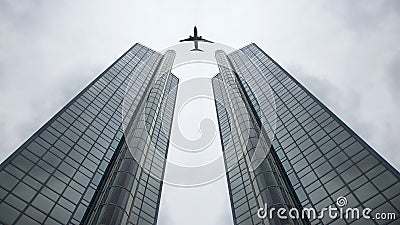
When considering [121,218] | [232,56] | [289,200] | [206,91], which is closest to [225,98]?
[206,91]

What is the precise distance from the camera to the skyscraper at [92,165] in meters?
39.5

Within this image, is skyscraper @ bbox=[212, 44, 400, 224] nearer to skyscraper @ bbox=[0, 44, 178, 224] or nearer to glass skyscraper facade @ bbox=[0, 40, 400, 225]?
glass skyscraper facade @ bbox=[0, 40, 400, 225]

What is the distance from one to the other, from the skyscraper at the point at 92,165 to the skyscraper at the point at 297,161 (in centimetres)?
1297

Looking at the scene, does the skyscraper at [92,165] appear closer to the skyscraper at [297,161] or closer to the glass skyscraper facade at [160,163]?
the glass skyscraper facade at [160,163]

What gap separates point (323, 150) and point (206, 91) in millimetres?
62056

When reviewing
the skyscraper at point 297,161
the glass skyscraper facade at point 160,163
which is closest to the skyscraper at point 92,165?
the glass skyscraper facade at point 160,163

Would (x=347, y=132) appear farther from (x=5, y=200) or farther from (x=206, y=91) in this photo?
(x=206, y=91)

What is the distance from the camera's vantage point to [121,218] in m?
37.4

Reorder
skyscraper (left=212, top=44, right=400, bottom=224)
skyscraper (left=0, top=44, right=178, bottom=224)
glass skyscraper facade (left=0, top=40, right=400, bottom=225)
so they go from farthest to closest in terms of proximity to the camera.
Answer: skyscraper (left=212, top=44, right=400, bottom=224)
glass skyscraper facade (left=0, top=40, right=400, bottom=225)
skyscraper (left=0, top=44, right=178, bottom=224)

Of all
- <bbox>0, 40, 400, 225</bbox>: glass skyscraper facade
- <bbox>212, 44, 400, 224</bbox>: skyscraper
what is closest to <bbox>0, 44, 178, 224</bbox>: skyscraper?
<bbox>0, 40, 400, 225</bbox>: glass skyscraper facade

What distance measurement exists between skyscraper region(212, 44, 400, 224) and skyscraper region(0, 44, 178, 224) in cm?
1297

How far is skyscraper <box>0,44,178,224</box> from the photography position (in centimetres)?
3953

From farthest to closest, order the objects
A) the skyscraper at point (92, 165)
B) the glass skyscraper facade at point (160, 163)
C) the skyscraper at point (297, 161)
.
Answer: the skyscraper at point (297, 161)
the glass skyscraper facade at point (160, 163)
the skyscraper at point (92, 165)

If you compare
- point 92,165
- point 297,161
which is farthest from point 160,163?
point 297,161
